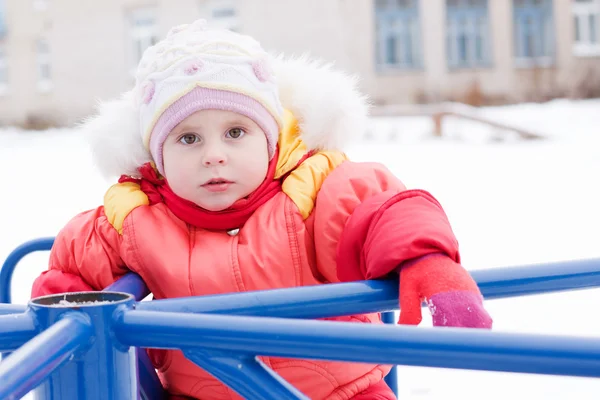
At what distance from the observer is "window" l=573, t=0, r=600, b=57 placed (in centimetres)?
1415

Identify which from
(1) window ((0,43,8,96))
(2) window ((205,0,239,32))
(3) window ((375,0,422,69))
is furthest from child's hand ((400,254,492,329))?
(1) window ((0,43,8,96))

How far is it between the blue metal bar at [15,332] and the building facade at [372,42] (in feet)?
41.6

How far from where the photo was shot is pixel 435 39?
1377 cm

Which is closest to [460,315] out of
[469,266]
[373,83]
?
[469,266]

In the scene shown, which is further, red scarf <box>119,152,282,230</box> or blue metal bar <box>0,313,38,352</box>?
red scarf <box>119,152,282,230</box>

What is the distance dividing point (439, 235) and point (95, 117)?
Result: 0.65 meters

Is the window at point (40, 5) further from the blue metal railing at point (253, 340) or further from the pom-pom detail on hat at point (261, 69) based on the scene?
the blue metal railing at point (253, 340)

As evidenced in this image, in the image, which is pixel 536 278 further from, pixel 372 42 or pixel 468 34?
pixel 468 34

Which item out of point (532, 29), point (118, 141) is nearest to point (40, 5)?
point (532, 29)

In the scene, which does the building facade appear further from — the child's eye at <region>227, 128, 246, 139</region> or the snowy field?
the child's eye at <region>227, 128, 246, 139</region>

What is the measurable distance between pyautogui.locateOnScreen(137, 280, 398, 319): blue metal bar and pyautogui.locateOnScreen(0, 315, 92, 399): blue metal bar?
118mm

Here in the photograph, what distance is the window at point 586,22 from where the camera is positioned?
1415 centimetres

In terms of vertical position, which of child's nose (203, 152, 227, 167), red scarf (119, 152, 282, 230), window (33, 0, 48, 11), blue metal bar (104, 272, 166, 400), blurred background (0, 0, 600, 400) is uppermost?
window (33, 0, 48, 11)

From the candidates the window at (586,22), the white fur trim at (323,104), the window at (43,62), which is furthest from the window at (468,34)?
the white fur trim at (323,104)
